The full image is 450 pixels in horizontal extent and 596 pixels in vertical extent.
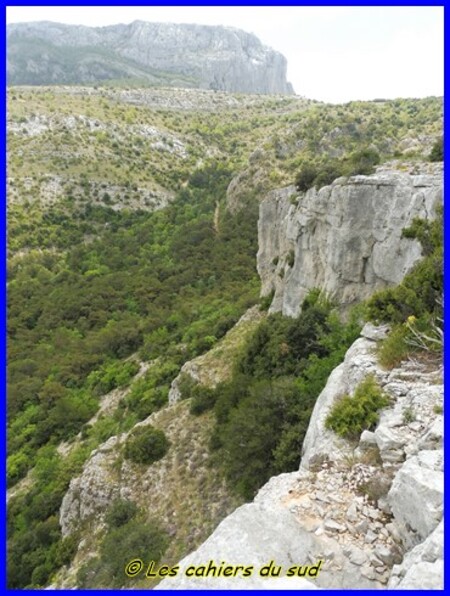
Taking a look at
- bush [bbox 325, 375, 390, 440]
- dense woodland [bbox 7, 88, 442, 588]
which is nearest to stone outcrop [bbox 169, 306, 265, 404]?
dense woodland [bbox 7, 88, 442, 588]

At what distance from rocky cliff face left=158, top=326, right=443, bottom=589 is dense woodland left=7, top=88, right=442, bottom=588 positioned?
98.2 inches

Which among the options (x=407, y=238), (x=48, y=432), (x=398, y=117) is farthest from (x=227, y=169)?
(x=407, y=238)

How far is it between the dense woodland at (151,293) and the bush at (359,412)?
1.52 m

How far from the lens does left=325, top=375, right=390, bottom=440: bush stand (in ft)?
24.6

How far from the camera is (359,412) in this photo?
7.57m

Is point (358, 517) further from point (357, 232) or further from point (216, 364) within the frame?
point (216, 364)

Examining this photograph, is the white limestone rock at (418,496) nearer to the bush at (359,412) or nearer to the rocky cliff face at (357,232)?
the bush at (359,412)

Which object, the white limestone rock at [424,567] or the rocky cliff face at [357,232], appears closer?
the white limestone rock at [424,567]

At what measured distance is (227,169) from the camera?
3204 inches

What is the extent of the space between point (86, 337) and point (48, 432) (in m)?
15.5

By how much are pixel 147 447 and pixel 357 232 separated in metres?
12.3

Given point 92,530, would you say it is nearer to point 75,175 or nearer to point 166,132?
point 75,175

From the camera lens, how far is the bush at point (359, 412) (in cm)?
749

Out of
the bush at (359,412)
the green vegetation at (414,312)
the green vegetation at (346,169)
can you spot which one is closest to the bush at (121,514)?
the bush at (359,412)
